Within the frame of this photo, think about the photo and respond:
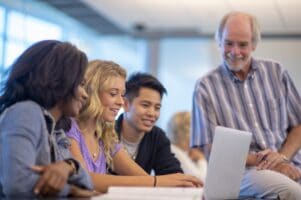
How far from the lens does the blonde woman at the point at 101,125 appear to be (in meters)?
1.67

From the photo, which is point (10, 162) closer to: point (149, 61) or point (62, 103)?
point (62, 103)

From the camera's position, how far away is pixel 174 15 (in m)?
6.08

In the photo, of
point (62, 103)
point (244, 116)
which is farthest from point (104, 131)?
point (244, 116)

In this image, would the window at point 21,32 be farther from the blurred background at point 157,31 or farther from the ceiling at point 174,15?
the ceiling at point 174,15

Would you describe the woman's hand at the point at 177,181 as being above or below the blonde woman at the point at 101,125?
below

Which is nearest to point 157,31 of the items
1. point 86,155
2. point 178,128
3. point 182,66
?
point 182,66

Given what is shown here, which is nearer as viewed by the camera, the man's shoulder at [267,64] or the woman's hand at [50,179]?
the woman's hand at [50,179]

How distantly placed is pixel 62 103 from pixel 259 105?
108 cm

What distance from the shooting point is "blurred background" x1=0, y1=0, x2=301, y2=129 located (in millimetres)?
5406

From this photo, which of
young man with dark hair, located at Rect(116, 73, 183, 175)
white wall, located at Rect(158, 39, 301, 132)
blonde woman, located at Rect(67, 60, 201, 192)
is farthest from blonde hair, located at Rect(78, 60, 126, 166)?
white wall, located at Rect(158, 39, 301, 132)

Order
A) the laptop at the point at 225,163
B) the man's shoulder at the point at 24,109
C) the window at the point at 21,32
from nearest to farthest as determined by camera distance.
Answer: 1. the man's shoulder at the point at 24,109
2. the laptop at the point at 225,163
3. the window at the point at 21,32

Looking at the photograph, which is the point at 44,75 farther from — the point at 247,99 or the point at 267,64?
the point at 267,64

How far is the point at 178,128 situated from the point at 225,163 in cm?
254

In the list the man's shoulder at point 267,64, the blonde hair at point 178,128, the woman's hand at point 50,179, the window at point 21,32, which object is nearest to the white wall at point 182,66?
the window at point 21,32
